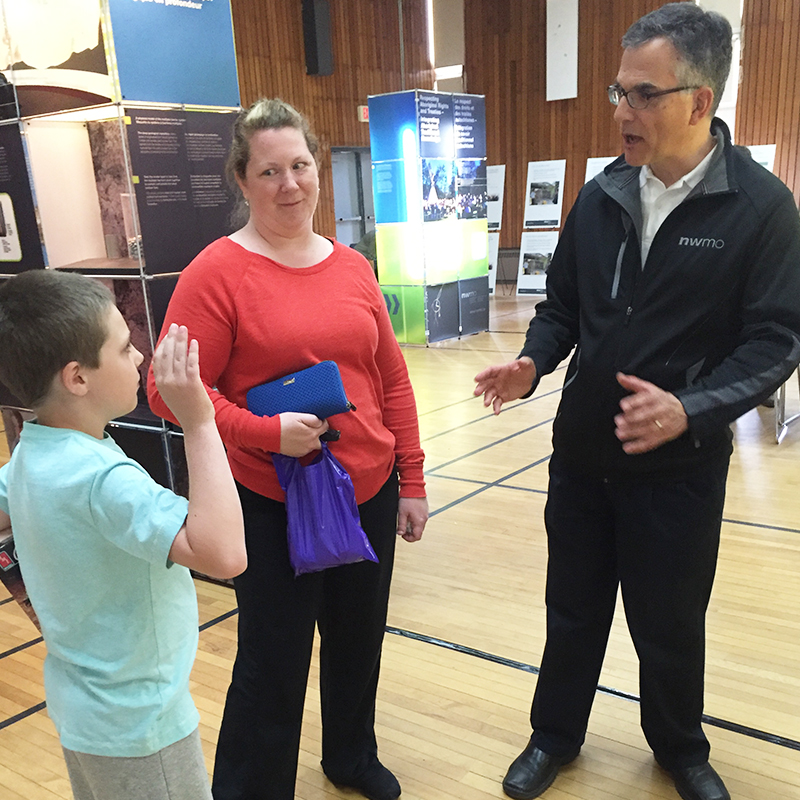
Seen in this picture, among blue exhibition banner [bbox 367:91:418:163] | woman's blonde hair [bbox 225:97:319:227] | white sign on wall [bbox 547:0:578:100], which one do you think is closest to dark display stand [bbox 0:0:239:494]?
woman's blonde hair [bbox 225:97:319:227]

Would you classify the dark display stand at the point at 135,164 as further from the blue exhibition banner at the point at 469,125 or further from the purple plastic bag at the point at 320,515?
the blue exhibition banner at the point at 469,125

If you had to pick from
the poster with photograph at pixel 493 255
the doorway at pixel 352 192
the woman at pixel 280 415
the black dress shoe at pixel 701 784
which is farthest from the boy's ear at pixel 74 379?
the poster with photograph at pixel 493 255

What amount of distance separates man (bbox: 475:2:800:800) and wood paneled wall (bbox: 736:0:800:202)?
10.9 m

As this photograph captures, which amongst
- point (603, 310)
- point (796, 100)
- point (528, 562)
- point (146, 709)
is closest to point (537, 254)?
point (796, 100)

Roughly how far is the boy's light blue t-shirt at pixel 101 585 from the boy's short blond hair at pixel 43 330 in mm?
82

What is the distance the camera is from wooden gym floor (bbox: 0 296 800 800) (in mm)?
2182

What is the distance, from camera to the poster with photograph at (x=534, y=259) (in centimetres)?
1308

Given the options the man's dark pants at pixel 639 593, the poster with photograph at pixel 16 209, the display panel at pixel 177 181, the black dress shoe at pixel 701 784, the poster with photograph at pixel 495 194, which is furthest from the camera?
the poster with photograph at pixel 495 194

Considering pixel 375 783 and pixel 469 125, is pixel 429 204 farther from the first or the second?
pixel 375 783

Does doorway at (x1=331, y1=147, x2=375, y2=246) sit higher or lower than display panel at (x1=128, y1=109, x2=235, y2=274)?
lower

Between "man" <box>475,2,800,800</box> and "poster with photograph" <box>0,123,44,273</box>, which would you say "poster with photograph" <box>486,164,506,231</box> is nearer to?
"poster with photograph" <box>0,123,44,273</box>

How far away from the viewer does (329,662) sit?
6.44 feet

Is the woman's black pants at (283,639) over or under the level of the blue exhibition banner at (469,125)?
under

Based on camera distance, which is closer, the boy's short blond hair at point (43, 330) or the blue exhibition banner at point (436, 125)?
the boy's short blond hair at point (43, 330)
